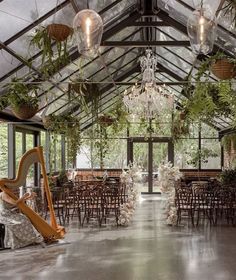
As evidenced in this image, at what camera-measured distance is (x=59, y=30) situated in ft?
14.6

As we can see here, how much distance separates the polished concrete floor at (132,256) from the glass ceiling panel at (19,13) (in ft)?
11.8

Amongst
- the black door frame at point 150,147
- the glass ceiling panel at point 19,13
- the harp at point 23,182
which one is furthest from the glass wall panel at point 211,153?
the glass ceiling panel at point 19,13

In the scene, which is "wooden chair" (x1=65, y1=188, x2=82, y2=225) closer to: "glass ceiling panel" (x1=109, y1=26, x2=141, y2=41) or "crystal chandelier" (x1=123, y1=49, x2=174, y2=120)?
"crystal chandelier" (x1=123, y1=49, x2=174, y2=120)

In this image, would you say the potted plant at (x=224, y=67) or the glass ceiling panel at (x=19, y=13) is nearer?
the potted plant at (x=224, y=67)

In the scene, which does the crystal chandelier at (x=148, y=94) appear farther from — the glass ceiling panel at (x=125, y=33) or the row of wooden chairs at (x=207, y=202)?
the row of wooden chairs at (x=207, y=202)

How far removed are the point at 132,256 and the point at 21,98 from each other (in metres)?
3.17

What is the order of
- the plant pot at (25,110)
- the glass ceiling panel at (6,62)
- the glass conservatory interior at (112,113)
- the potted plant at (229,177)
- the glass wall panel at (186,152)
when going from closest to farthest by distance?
the glass conservatory interior at (112,113), the plant pot at (25,110), the glass ceiling panel at (6,62), the potted plant at (229,177), the glass wall panel at (186,152)

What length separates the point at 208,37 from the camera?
4.07 metres

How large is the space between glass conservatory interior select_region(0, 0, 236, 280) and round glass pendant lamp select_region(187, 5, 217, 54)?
11 mm

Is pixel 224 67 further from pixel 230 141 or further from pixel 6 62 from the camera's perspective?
pixel 230 141

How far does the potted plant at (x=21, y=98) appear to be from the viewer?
6.79 meters

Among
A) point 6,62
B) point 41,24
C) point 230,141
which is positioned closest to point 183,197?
point 6,62

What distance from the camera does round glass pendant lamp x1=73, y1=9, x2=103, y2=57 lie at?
4.06 m

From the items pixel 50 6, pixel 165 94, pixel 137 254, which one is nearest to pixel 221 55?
pixel 50 6
